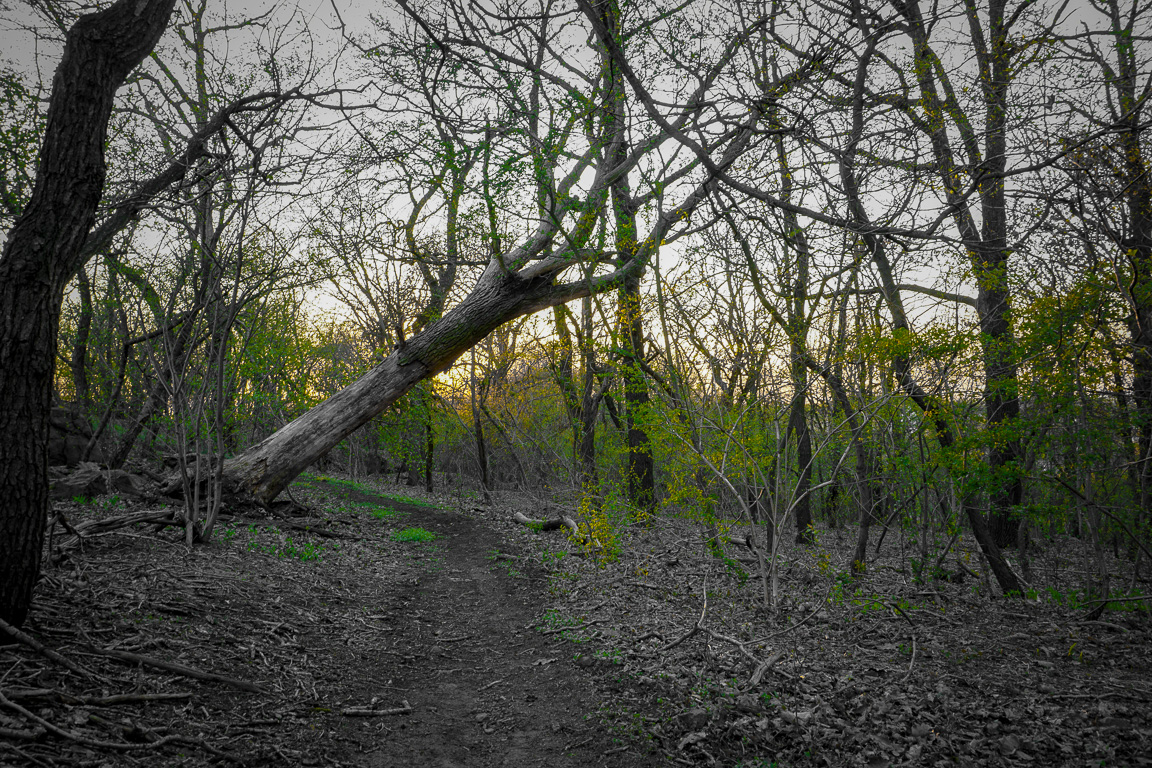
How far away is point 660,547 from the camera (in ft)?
27.5

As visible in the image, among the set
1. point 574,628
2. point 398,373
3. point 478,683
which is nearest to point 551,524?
point 398,373

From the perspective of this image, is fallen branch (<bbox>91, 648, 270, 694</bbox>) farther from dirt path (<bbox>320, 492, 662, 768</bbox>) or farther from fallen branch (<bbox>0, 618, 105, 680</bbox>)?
dirt path (<bbox>320, 492, 662, 768</bbox>)

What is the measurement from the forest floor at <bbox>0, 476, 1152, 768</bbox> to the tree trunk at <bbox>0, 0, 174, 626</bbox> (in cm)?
59

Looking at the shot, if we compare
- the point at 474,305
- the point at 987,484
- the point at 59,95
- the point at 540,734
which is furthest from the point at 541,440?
the point at 59,95

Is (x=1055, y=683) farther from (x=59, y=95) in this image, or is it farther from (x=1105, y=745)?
(x=59, y=95)

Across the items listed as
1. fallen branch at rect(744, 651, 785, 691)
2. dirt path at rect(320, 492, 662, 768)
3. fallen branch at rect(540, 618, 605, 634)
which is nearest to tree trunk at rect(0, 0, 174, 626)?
dirt path at rect(320, 492, 662, 768)

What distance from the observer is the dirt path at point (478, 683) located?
3.24m

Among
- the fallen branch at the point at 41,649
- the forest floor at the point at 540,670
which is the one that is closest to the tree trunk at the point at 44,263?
the fallen branch at the point at 41,649

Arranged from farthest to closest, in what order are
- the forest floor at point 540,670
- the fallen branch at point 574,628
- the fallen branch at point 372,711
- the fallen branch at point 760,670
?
the fallen branch at point 574,628, the fallen branch at point 760,670, the fallen branch at point 372,711, the forest floor at point 540,670

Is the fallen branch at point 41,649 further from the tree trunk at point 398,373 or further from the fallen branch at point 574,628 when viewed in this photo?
the tree trunk at point 398,373

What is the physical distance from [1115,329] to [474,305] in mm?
7688

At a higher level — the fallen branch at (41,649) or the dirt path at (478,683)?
the fallen branch at (41,649)

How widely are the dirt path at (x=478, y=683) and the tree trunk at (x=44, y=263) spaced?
206 cm

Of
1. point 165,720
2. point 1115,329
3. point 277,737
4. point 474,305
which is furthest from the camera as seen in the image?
point 474,305
